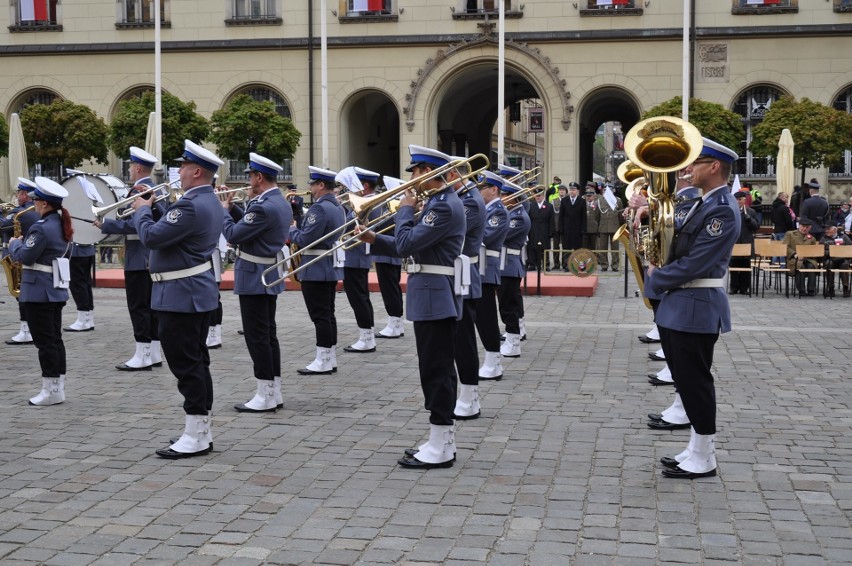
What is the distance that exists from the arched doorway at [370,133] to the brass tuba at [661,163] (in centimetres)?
2699

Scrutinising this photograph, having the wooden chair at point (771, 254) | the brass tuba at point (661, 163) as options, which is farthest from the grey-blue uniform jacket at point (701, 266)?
the wooden chair at point (771, 254)

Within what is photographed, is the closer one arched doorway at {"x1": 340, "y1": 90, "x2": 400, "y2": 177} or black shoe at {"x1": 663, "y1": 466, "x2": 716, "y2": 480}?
black shoe at {"x1": 663, "y1": 466, "x2": 716, "y2": 480}

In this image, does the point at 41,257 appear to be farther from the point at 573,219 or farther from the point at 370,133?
the point at 370,133

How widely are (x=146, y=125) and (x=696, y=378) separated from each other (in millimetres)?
25399

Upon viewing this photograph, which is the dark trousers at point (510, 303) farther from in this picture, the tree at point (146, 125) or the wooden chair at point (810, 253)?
the tree at point (146, 125)

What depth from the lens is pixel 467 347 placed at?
28.5 ft

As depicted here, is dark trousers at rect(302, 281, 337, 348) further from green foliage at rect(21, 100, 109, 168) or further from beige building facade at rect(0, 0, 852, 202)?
beige building facade at rect(0, 0, 852, 202)

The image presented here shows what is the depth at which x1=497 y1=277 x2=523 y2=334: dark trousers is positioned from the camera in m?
12.3

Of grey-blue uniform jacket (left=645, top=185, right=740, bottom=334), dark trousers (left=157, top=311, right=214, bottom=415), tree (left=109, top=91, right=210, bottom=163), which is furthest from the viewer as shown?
tree (left=109, top=91, right=210, bottom=163)

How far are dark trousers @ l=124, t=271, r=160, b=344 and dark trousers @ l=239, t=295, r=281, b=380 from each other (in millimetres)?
2488

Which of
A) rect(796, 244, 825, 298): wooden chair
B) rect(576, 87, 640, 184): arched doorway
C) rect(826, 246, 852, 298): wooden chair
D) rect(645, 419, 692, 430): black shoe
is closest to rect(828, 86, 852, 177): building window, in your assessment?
rect(576, 87, 640, 184): arched doorway

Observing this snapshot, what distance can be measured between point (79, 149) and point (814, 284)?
20.9m

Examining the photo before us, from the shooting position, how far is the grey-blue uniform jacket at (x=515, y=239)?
12.3 metres

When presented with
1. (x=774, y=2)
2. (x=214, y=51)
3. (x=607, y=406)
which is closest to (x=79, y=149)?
(x=214, y=51)
